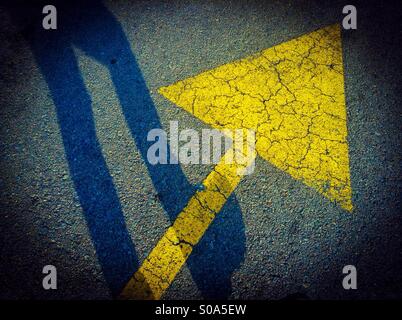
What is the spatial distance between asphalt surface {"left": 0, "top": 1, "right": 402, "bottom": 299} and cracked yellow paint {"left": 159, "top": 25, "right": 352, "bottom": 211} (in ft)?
0.33

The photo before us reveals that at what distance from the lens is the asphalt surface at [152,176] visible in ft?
6.84

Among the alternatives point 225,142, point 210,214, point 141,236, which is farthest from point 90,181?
point 225,142

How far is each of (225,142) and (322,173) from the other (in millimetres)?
943

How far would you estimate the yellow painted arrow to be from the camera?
6.97 ft

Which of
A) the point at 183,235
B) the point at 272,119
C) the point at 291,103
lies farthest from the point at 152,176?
the point at 291,103

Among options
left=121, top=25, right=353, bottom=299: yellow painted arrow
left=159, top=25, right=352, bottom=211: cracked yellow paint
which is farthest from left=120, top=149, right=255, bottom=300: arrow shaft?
left=159, top=25, right=352, bottom=211: cracked yellow paint

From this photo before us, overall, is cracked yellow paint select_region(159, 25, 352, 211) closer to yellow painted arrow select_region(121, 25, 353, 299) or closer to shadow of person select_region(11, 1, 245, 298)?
yellow painted arrow select_region(121, 25, 353, 299)

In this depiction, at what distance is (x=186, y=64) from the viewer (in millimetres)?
2820

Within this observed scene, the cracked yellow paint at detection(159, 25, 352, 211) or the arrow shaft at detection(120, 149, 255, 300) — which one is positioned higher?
the cracked yellow paint at detection(159, 25, 352, 211)

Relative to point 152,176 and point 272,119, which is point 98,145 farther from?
point 272,119

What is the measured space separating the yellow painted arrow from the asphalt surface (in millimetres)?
89

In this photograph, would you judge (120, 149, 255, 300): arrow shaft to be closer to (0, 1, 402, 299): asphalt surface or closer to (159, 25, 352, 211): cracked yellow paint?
(0, 1, 402, 299): asphalt surface

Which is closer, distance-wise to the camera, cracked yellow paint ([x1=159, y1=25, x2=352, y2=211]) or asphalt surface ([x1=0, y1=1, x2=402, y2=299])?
asphalt surface ([x1=0, y1=1, x2=402, y2=299])

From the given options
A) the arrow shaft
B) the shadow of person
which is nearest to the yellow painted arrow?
the arrow shaft
